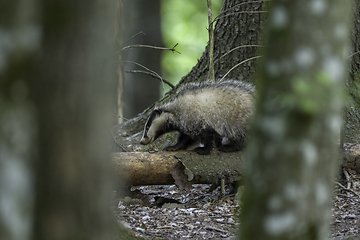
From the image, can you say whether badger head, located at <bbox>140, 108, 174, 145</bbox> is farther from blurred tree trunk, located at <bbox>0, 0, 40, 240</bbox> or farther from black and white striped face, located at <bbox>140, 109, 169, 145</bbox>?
blurred tree trunk, located at <bbox>0, 0, 40, 240</bbox>

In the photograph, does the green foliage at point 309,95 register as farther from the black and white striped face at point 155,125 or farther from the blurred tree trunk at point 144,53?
the blurred tree trunk at point 144,53

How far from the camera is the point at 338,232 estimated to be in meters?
3.60

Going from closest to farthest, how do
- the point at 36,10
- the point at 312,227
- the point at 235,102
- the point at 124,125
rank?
the point at 36,10 < the point at 312,227 < the point at 235,102 < the point at 124,125

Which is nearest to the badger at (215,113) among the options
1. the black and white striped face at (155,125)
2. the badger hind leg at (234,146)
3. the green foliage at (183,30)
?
the badger hind leg at (234,146)

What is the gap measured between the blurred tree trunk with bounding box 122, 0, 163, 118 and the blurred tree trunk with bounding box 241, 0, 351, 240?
8.51 m

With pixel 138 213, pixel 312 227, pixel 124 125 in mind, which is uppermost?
pixel 312 227

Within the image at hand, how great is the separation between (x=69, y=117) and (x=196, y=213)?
11.3 ft

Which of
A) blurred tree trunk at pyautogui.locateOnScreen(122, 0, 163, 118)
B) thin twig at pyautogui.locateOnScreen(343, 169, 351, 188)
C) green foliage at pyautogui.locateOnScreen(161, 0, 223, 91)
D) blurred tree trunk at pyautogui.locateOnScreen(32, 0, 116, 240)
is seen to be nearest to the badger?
thin twig at pyautogui.locateOnScreen(343, 169, 351, 188)

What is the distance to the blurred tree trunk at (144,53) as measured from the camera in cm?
986

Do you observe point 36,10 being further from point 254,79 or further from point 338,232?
point 254,79

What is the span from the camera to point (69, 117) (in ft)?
4.41

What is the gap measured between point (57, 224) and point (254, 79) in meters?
5.50

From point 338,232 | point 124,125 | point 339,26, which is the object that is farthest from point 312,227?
point 124,125

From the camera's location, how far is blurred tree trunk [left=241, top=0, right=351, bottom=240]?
1381mm
